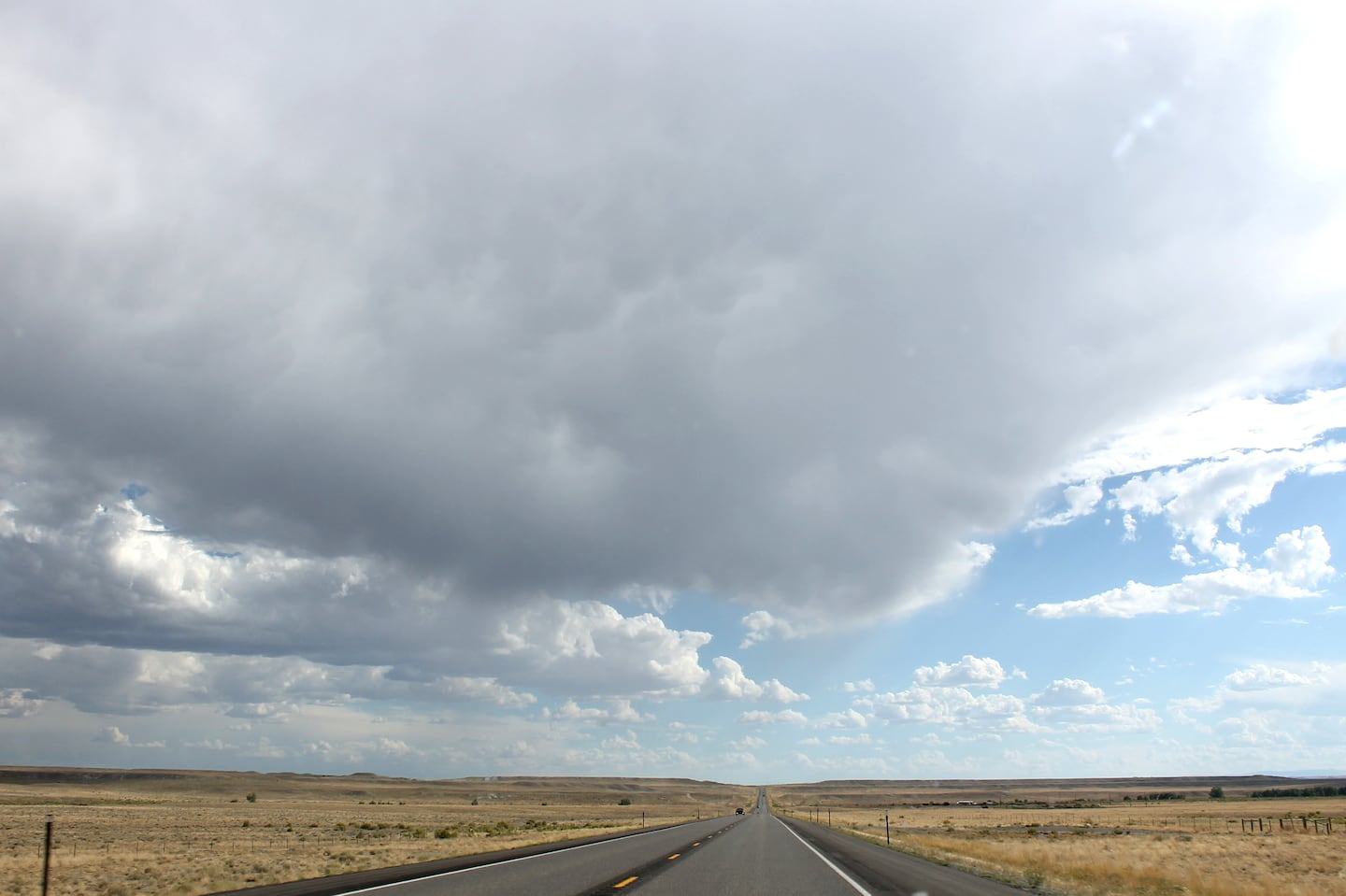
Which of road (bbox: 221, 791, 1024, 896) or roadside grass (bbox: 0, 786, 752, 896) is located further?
roadside grass (bbox: 0, 786, 752, 896)

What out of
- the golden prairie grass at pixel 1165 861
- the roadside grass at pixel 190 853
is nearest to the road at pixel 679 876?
the golden prairie grass at pixel 1165 861

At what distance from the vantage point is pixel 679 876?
774 inches

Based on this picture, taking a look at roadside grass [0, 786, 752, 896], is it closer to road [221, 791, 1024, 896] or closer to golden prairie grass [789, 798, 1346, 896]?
road [221, 791, 1024, 896]

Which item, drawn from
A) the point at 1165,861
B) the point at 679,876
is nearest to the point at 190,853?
the point at 679,876

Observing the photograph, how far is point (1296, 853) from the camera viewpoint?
126ft

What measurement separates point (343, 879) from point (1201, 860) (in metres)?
34.8

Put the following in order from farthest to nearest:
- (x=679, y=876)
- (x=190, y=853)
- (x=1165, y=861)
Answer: (x=1165, y=861) → (x=190, y=853) → (x=679, y=876)

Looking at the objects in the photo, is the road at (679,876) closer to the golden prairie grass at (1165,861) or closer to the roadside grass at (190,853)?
the golden prairie grass at (1165,861)

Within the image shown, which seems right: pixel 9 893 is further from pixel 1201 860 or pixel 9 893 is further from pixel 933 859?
pixel 1201 860

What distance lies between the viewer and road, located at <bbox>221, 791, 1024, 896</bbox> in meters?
16.3

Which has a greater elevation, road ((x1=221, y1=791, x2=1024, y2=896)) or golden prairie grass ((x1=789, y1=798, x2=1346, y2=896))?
road ((x1=221, y1=791, x2=1024, y2=896))

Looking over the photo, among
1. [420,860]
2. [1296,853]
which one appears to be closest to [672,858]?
[420,860]

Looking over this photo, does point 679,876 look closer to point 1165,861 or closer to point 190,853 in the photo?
Answer: point 190,853

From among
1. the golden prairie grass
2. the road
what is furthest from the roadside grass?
the golden prairie grass
